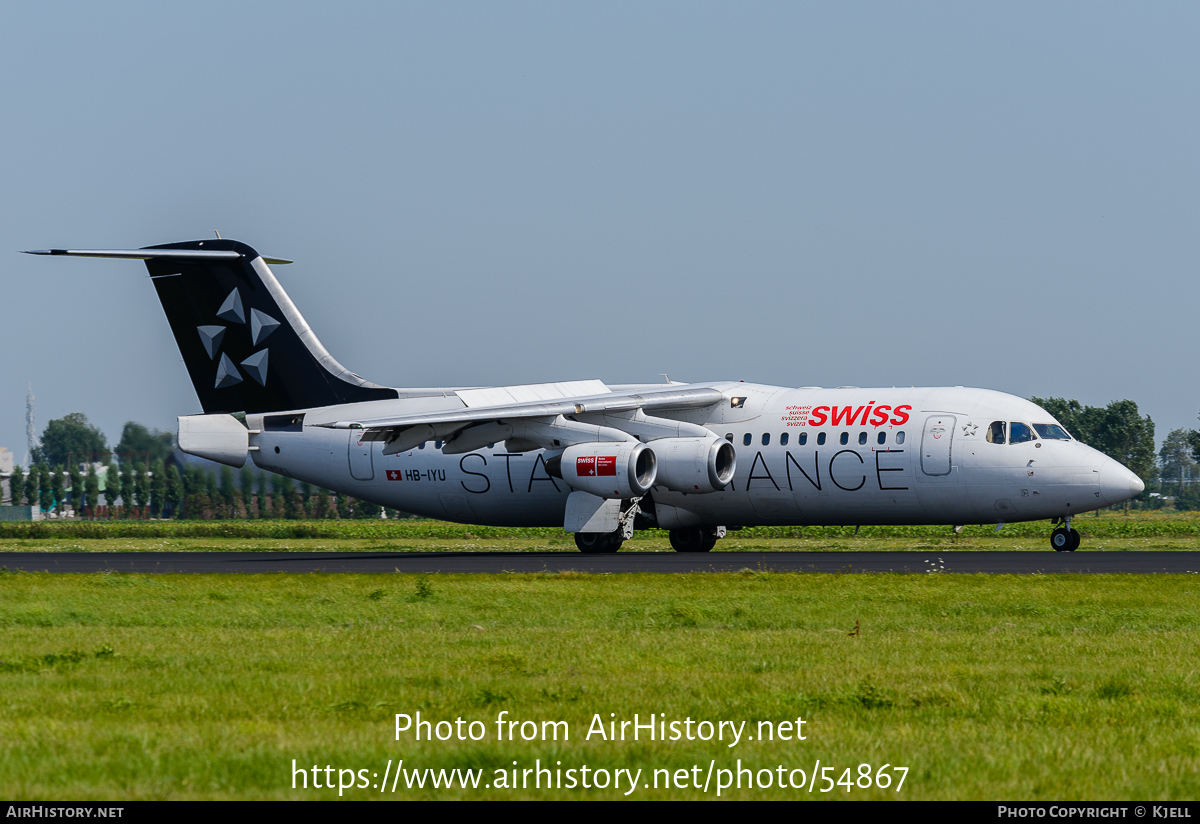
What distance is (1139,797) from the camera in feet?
23.5

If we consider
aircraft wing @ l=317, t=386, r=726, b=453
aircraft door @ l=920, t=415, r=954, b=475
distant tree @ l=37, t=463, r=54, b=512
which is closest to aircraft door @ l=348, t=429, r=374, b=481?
aircraft wing @ l=317, t=386, r=726, b=453

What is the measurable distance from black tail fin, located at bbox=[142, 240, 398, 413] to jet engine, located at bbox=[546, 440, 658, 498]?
7238mm

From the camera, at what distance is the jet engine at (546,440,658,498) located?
32219 millimetres

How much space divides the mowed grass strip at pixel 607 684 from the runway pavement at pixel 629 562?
18.6ft

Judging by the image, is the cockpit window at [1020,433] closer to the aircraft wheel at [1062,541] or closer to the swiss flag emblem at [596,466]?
the aircraft wheel at [1062,541]

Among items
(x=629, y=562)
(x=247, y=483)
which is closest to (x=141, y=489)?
(x=247, y=483)

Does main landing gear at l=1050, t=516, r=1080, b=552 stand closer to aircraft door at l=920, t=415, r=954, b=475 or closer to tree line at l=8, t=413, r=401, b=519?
aircraft door at l=920, t=415, r=954, b=475

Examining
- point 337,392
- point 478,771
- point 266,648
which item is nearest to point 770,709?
point 478,771

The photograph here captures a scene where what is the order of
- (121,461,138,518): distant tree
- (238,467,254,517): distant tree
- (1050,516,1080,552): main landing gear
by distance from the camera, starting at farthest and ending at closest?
1. (121,461,138,518): distant tree
2. (238,467,254,517): distant tree
3. (1050,516,1080,552): main landing gear

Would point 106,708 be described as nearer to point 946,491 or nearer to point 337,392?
point 946,491

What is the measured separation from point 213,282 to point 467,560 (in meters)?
11.6

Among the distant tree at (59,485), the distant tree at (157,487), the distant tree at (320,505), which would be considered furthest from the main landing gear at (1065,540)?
the distant tree at (59,485)

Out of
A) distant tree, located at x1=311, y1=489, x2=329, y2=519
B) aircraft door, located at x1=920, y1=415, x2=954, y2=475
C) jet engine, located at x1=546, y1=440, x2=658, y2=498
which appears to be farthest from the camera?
distant tree, located at x1=311, y1=489, x2=329, y2=519

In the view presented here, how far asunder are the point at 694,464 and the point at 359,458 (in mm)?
9556
